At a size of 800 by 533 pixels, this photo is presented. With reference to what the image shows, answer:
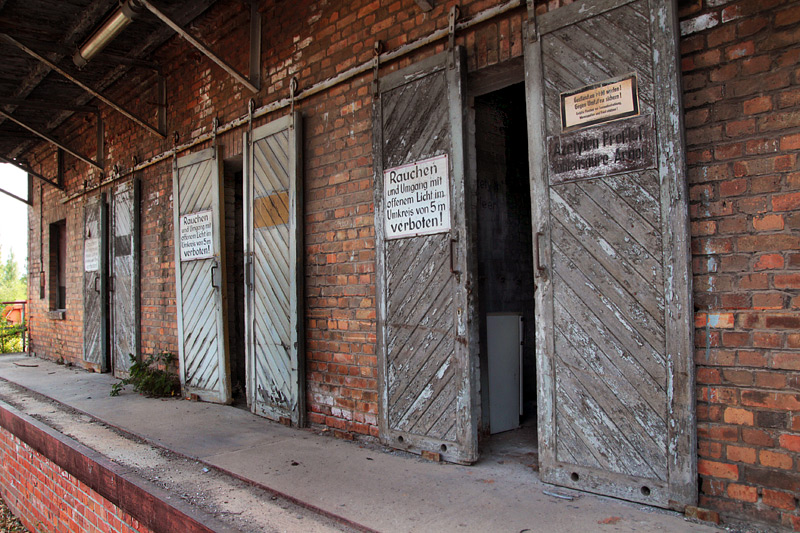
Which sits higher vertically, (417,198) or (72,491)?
(417,198)

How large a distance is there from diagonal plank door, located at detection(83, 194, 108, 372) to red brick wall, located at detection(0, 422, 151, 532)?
7.42 ft

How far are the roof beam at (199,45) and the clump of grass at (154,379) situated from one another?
3473 mm

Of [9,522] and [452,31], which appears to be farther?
[9,522]

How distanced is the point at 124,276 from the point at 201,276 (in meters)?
2.38

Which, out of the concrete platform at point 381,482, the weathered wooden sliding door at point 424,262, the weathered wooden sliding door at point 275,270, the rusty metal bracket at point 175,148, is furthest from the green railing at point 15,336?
the weathered wooden sliding door at point 424,262

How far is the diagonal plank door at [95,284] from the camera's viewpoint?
8055mm

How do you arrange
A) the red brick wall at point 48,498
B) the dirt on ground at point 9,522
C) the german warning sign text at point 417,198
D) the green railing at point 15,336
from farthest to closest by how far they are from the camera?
the green railing at point 15,336 < the dirt on ground at point 9,522 < the red brick wall at point 48,498 < the german warning sign text at point 417,198

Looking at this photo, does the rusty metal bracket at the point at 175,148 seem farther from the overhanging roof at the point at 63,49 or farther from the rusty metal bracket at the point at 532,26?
the rusty metal bracket at the point at 532,26

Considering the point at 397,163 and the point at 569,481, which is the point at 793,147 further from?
the point at 397,163

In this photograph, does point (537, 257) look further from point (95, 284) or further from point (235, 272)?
point (95, 284)

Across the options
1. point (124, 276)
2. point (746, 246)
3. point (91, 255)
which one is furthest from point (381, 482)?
point (91, 255)

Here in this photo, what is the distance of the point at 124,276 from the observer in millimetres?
7527

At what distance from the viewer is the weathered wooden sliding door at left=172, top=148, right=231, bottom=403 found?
562 cm

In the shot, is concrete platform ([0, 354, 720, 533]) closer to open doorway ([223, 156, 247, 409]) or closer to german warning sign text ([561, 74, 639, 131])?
open doorway ([223, 156, 247, 409])
